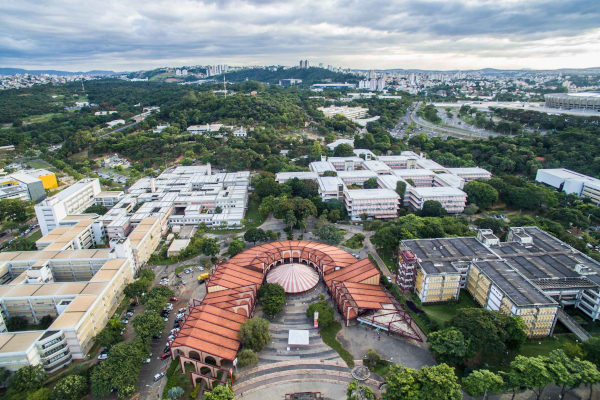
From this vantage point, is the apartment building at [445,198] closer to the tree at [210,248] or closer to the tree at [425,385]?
the tree at [210,248]

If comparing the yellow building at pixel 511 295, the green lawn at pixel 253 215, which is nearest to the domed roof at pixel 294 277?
the green lawn at pixel 253 215

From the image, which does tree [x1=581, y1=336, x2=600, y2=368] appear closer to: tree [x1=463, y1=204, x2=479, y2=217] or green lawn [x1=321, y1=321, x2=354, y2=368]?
green lawn [x1=321, y1=321, x2=354, y2=368]

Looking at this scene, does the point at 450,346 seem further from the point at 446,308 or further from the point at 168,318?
the point at 168,318

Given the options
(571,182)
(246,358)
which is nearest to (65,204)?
(246,358)

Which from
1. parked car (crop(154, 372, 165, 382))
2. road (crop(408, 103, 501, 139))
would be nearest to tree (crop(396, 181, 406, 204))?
parked car (crop(154, 372, 165, 382))

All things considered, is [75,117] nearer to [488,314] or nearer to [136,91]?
[136,91]

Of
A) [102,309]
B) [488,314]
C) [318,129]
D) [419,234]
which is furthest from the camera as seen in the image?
[318,129]

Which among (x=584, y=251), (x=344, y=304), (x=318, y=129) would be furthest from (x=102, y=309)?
(x=318, y=129)
